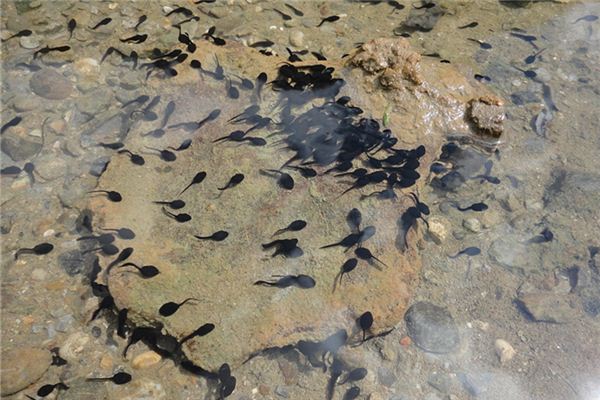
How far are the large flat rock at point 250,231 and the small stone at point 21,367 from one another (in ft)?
2.23

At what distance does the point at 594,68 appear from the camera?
6.94 m

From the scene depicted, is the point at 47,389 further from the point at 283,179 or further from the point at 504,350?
the point at 504,350

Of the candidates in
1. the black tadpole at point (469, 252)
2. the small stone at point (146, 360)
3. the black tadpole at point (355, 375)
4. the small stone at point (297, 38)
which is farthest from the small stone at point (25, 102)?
the black tadpole at point (469, 252)

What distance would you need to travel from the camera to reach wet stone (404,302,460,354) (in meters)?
4.45

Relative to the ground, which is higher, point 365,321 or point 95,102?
point 95,102

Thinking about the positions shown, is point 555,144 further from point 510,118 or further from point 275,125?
point 275,125

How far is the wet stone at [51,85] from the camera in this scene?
5.89 meters

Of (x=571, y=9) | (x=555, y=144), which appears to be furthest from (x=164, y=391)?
(x=571, y=9)

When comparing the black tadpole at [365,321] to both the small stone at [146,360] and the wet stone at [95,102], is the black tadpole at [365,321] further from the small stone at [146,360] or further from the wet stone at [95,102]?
the wet stone at [95,102]

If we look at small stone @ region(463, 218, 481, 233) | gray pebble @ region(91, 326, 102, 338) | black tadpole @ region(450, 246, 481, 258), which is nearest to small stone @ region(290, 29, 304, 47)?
small stone @ region(463, 218, 481, 233)

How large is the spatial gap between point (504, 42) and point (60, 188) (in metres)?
5.68

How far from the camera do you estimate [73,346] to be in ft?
13.7

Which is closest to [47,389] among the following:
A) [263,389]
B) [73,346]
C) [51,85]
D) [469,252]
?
[73,346]

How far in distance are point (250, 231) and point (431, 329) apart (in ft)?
5.52
